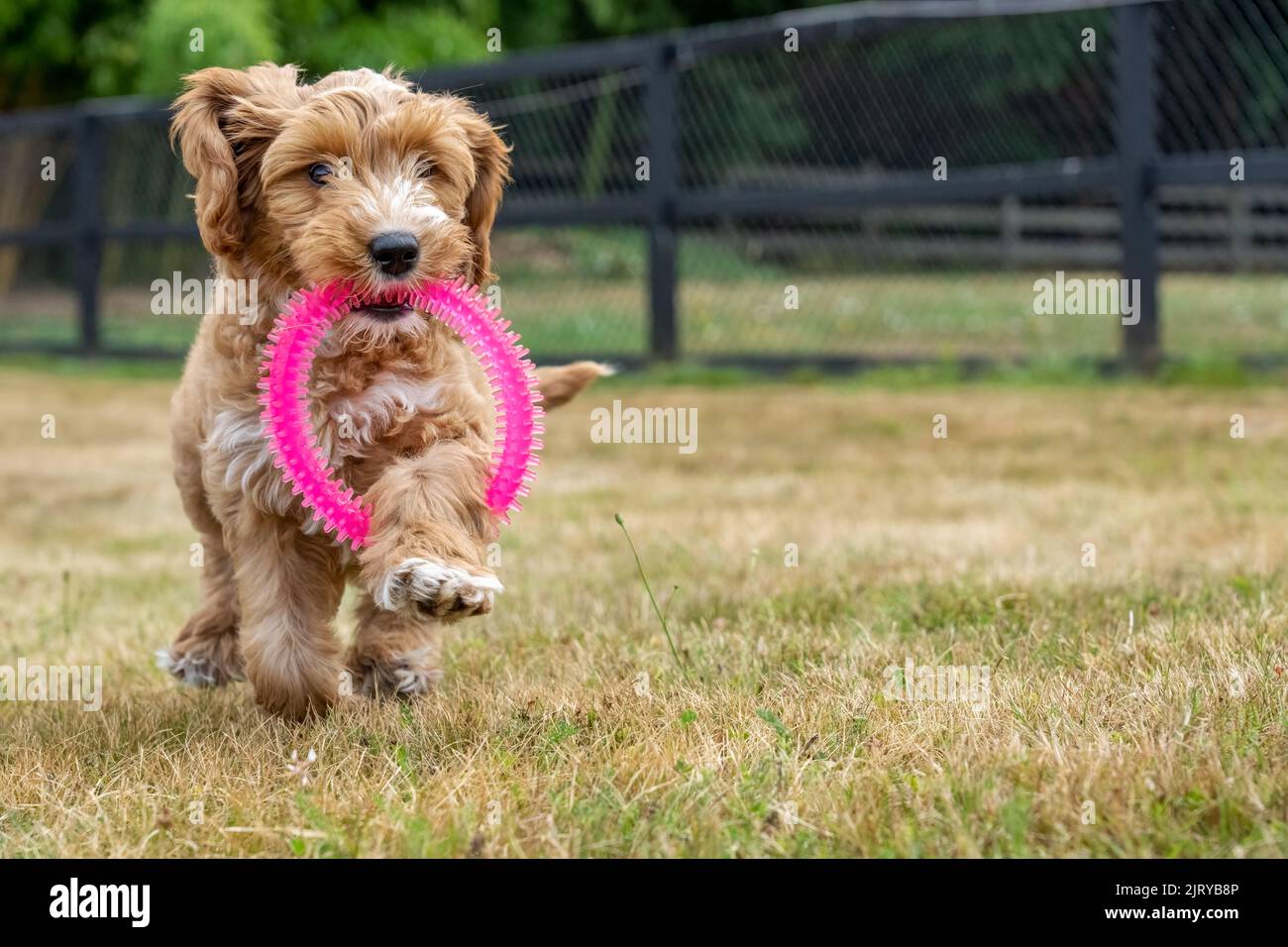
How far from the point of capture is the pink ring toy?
3260 mm

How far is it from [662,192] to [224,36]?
25.2 feet

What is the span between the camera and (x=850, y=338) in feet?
40.4

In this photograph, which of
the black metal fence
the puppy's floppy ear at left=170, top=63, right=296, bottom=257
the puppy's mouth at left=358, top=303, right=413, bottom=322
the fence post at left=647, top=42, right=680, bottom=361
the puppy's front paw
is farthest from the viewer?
the fence post at left=647, top=42, right=680, bottom=361

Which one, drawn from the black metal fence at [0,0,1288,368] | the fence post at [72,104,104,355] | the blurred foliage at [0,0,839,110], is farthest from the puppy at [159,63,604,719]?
the blurred foliage at [0,0,839,110]

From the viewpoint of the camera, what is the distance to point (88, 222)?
15.8 meters

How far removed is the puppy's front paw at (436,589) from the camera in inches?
116

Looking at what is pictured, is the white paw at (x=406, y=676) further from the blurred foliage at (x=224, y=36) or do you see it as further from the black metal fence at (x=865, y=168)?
the blurred foliage at (x=224, y=36)

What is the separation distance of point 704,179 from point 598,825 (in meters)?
11.1

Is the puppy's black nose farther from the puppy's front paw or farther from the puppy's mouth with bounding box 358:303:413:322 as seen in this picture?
the puppy's front paw

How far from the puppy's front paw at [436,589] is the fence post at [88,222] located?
45.7 ft

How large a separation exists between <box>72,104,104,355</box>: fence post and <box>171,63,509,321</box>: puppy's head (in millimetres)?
12955

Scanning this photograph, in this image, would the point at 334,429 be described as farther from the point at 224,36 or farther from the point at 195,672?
the point at 224,36

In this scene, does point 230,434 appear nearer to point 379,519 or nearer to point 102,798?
point 379,519

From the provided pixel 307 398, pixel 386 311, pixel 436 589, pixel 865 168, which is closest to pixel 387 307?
pixel 386 311
